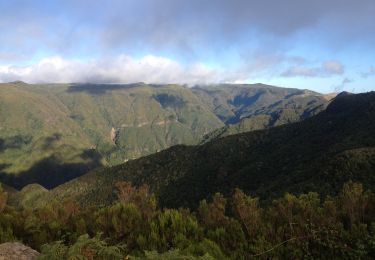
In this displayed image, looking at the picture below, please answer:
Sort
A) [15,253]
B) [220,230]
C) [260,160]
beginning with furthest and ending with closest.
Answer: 1. [260,160]
2. [220,230]
3. [15,253]

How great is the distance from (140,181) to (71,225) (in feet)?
581

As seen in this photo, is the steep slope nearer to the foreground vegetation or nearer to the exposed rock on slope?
the foreground vegetation

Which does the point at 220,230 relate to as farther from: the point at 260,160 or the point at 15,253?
the point at 260,160

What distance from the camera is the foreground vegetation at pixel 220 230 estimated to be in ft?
51.9

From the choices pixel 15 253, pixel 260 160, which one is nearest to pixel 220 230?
pixel 15 253

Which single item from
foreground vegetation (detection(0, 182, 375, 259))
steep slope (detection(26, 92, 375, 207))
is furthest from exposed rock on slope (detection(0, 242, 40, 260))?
steep slope (detection(26, 92, 375, 207))

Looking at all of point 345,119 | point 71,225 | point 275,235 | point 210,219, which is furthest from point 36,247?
point 345,119

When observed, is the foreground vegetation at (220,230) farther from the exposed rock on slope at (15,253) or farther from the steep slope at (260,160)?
the steep slope at (260,160)

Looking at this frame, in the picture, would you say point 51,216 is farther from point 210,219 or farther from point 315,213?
point 315,213

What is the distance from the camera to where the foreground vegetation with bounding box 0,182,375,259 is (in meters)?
15.8

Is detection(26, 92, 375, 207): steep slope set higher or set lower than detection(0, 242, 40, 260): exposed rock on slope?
lower

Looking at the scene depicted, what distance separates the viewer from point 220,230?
18.9 m

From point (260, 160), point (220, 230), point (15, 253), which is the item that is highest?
point (15, 253)

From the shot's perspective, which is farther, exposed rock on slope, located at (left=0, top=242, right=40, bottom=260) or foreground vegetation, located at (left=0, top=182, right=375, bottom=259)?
foreground vegetation, located at (left=0, top=182, right=375, bottom=259)
